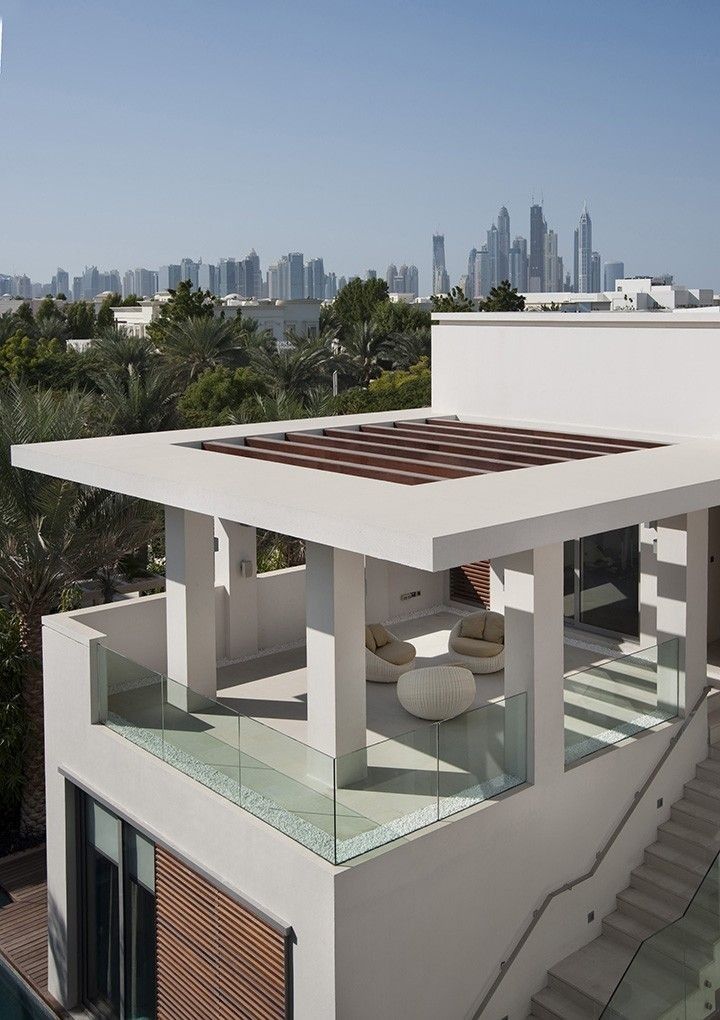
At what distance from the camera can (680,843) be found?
11.2 m

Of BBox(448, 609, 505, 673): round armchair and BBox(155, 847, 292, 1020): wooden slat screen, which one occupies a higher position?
BBox(448, 609, 505, 673): round armchair

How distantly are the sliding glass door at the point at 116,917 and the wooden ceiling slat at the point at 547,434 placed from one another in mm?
7017

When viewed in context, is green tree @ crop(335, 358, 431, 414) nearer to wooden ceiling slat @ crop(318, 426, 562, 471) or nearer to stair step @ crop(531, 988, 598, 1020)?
wooden ceiling slat @ crop(318, 426, 562, 471)

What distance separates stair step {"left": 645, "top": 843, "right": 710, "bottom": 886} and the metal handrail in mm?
530

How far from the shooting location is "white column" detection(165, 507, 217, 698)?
40.5ft

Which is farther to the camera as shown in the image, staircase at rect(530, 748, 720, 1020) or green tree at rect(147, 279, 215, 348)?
green tree at rect(147, 279, 215, 348)

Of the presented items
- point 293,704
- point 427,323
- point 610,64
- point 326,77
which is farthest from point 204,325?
point 610,64

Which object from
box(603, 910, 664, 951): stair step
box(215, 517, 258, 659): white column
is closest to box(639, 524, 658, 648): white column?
box(603, 910, 664, 951): stair step

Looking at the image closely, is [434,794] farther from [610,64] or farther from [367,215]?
[367,215]

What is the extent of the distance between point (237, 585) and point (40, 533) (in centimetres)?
325

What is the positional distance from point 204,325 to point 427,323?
2504 centimetres

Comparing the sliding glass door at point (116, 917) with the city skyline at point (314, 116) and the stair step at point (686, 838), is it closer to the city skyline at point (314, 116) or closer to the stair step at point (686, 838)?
the stair step at point (686, 838)

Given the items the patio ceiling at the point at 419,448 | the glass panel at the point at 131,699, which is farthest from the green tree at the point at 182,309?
the glass panel at the point at 131,699

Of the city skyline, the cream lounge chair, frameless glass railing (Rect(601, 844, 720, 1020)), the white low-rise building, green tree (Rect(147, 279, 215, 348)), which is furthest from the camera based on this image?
the white low-rise building
